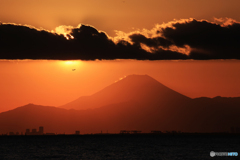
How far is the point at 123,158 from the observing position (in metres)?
156

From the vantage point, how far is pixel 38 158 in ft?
535

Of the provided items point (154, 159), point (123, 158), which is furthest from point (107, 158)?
point (154, 159)

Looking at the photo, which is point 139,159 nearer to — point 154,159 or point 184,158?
point 154,159

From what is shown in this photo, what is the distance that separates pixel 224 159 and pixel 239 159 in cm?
516

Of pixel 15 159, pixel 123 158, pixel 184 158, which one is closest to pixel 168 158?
pixel 184 158

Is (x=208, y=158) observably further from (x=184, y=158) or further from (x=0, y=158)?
(x=0, y=158)

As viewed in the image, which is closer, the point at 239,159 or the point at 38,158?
the point at 239,159

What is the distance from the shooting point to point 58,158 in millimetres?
158500

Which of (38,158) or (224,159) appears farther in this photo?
(38,158)

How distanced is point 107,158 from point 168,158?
70.0ft

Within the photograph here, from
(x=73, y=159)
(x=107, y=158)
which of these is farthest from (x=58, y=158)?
(x=107, y=158)

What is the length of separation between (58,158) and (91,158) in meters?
11.9

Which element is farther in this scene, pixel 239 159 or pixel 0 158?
pixel 0 158

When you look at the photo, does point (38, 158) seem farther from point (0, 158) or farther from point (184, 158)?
point (184, 158)
